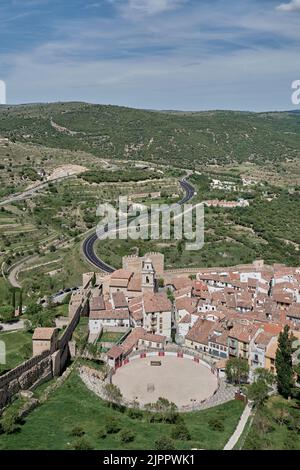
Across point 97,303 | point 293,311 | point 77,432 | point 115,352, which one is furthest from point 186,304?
point 77,432

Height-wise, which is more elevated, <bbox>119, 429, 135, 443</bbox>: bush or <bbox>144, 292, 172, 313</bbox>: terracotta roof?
<bbox>144, 292, 172, 313</bbox>: terracotta roof

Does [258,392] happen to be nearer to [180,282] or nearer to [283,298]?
[283,298]

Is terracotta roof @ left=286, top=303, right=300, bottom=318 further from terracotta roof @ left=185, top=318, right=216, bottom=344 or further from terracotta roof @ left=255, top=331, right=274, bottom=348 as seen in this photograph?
terracotta roof @ left=185, top=318, right=216, bottom=344

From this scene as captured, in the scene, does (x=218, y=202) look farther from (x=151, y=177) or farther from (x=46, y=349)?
(x=46, y=349)

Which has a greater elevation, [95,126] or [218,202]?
[95,126]

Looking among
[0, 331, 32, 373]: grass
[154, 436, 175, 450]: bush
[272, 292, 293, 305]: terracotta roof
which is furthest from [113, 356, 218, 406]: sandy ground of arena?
[272, 292, 293, 305]: terracotta roof

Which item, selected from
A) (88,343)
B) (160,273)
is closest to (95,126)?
(160,273)

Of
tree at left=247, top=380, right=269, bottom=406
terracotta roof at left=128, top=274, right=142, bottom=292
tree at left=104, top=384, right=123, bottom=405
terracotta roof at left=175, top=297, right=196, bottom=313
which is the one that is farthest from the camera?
terracotta roof at left=128, top=274, right=142, bottom=292
